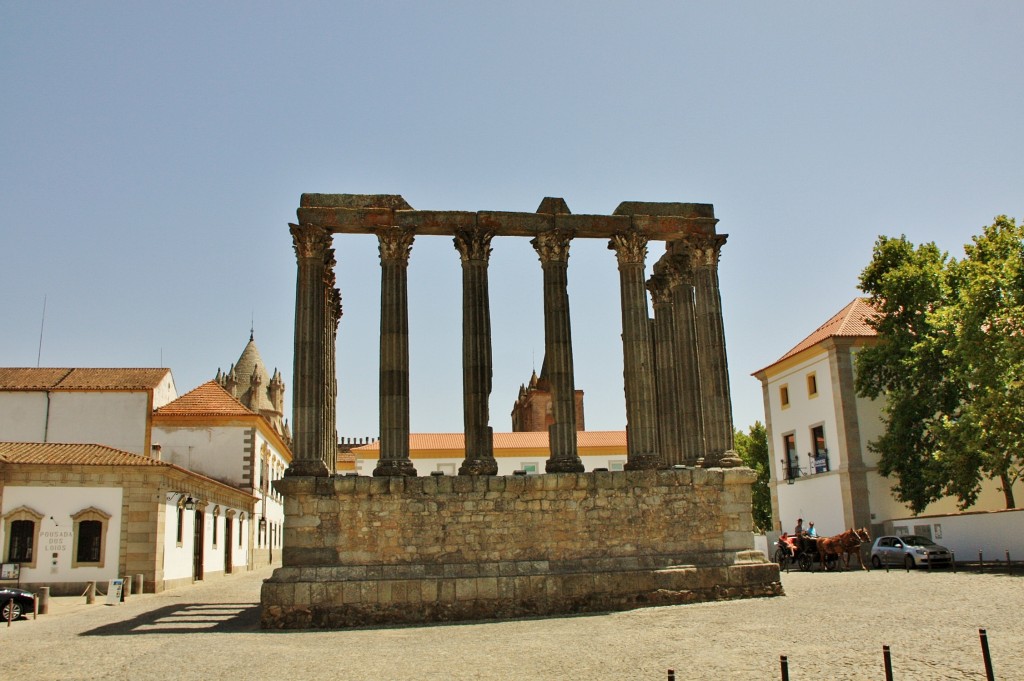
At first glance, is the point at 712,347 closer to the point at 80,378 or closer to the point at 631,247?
the point at 631,247

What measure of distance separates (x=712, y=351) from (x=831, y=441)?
57.6 feet

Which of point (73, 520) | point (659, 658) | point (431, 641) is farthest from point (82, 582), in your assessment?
point (659, 658)

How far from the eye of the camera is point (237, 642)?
45.5ft

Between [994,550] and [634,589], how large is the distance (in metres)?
15.7

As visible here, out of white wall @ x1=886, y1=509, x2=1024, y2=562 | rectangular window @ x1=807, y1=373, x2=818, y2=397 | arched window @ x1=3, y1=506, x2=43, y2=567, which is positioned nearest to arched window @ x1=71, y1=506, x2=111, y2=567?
arched window @ x1=3, y1=506, x2=43, y2=567

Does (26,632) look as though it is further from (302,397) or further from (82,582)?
(82,582)

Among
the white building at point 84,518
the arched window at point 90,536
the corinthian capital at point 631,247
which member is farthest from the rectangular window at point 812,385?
the arched window at point 90,536

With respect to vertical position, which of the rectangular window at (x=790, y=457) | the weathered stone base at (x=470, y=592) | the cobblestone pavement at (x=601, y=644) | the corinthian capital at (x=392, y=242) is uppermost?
the corinthian capital at (x=392, y=242)

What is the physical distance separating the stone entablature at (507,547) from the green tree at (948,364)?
1111 centimetres

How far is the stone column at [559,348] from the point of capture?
1836 centimetres

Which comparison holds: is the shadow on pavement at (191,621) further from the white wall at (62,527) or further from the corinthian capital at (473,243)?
the corinthian capital at (473,243)

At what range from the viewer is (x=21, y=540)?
25.4m

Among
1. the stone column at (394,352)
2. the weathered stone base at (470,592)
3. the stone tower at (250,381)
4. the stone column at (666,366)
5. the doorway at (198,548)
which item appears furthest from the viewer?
the stone tower at (250,381)

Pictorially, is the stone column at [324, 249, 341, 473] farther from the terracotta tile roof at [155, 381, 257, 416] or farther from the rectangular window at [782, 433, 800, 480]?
the rectangular window at [782, 433, 800, 480]
